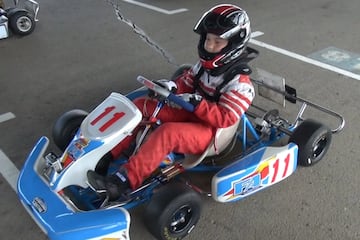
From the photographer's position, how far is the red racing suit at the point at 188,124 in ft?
5.67

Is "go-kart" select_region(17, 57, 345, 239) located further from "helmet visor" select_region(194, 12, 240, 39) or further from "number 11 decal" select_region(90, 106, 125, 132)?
"helmet visor" select_region(194, 12, 240, 39)

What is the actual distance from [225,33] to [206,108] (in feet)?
1.03

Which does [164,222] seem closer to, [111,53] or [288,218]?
[288,218]

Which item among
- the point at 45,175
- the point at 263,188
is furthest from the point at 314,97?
the point at 45,175

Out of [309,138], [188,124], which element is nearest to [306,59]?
[309,138]

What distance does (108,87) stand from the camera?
2.91m

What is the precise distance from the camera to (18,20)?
11.9 feet

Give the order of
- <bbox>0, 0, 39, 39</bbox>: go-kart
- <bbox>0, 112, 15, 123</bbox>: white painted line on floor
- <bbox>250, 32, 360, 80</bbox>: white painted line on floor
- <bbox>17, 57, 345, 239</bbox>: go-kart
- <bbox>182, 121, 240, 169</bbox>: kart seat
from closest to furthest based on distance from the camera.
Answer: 1. <bbox>17, 57, 345, 239</bbox>: go-kart
2. <bbox>182, 121, 240, 169</bbox>: kart seat
3. <bbox>0, 112, 15, 123</bbox>: white painted line on floor
4. <bbox>250, 32, 360, 80</bbox>: white painted line on floor
5. <bbox>0, 0, 39, 39</bbox>: go-kart

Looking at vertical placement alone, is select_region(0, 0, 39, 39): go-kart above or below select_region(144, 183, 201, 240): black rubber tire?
above

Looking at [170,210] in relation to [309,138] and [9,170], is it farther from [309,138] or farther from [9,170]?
[9,170]

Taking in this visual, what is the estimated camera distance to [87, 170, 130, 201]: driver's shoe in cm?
168

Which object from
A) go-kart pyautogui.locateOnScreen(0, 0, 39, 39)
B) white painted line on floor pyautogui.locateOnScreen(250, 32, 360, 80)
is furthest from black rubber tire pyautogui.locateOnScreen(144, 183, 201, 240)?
go-kart pyautogui.locateOnScreen(0, 0, 39, 39)

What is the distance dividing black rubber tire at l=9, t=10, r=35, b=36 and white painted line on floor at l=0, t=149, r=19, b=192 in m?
1.66

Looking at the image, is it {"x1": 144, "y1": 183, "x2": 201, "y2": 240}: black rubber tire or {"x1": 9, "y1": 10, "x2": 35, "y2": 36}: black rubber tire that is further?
{"x1": 9, "y1": 10, "x2": 35, "y2": 36}: black rubber tire
